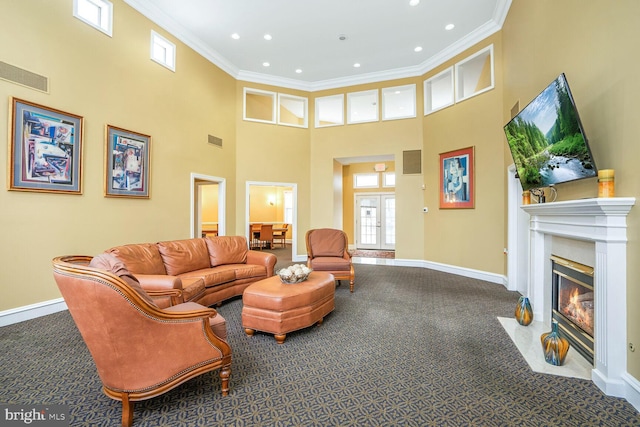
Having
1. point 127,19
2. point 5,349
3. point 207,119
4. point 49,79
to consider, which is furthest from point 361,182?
point 5,349

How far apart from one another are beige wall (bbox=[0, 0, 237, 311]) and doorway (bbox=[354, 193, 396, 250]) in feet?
21.0

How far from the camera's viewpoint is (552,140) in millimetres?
2725

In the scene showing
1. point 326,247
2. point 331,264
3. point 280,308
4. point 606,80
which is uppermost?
point 606,80

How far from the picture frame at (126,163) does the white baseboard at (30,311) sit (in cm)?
163

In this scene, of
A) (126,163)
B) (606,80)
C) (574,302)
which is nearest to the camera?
(606,80)

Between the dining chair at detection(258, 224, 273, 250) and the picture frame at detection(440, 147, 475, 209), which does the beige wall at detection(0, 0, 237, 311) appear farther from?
the picture frame at detection(440, 147, 475, 209)

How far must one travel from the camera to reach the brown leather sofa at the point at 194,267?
3111 mm

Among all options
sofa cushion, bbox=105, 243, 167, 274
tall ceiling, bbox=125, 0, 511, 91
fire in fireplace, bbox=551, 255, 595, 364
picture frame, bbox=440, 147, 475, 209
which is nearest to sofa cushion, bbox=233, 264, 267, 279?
sofa cushion, bbox=105, 243, 167, 274

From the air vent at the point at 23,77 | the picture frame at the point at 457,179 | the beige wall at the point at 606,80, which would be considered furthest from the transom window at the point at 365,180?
the air vent at the point at 23,77

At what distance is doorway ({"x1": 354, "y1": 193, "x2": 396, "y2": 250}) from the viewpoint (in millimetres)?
11094

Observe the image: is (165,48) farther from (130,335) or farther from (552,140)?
(552,140)

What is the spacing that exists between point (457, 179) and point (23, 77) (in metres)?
7.30

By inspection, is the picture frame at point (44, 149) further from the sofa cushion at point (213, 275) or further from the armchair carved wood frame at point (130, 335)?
the armchair carved wood frame at point (130, 335)

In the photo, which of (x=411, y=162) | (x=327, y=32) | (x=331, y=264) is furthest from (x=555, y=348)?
(x=327, y=32)
